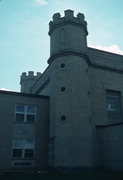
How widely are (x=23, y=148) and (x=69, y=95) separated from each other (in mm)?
7446

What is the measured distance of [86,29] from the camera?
25.8m

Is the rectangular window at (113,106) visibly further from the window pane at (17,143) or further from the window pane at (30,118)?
the window pane at (17,143)

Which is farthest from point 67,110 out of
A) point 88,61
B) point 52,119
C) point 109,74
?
point 109,74

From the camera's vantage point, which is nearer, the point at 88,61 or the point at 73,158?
the point at 73,158

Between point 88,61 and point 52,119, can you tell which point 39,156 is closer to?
point 52,119

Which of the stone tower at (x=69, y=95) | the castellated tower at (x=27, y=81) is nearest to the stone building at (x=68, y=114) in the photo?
the stone tower at (x=69, y=95)

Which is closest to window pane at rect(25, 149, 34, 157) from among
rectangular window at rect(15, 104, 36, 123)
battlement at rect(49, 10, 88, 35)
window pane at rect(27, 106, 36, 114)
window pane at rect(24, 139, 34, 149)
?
window pane at rect(24, 139, 34, 149)

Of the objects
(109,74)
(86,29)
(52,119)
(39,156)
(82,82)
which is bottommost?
(39,156)

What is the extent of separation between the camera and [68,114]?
67.7 ft

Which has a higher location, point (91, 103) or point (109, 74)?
point (109, 74)

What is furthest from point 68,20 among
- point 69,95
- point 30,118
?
point 30,118

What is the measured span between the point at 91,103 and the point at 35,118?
6575 mm

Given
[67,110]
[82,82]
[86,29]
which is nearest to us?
[67,110]

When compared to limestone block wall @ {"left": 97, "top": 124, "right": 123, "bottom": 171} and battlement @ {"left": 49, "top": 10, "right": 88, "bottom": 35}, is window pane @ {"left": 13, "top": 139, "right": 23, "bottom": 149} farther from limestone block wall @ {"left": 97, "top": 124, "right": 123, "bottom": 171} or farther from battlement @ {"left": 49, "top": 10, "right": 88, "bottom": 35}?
battlement @ {"left": 49, "top": 10, "right": 88, "bottom": 35}
